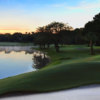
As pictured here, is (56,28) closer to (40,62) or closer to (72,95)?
(40,62)

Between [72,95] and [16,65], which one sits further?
[16,65]

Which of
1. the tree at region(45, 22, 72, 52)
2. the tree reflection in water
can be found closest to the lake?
the tree reflection in water

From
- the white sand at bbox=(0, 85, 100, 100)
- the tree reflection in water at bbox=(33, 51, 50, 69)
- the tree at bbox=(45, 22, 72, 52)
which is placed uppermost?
the tree at bbox=(45, 22, 72, 52)

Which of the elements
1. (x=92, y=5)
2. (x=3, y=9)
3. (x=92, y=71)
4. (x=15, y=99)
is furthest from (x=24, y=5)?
(x=15, y=99)

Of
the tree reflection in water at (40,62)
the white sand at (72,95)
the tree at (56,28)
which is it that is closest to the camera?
the white sand at (72,95)

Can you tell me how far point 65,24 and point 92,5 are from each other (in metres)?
20.1

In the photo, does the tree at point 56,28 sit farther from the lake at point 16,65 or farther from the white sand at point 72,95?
the white sand at point 72,95

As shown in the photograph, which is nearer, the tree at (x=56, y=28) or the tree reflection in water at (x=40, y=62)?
the tree reflection in water at (x=40, y=62)

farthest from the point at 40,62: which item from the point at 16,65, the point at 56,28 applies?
the point at 56,28

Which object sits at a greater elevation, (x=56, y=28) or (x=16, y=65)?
(x=56, y=28)

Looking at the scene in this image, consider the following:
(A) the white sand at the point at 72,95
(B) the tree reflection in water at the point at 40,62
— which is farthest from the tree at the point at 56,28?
(A) the white sand at the point at 72,95

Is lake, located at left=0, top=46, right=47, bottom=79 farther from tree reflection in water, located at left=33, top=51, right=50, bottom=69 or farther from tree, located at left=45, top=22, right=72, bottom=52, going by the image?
tree, located at left=45, top=22, right=72, bottom=52

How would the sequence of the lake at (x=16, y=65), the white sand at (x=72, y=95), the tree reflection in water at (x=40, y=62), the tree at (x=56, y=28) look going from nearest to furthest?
the white sand at (x=72, y=95) → the lake at (x=16, y=65) → the tree reflection in water at (x=40, y=62) → the tree at (x=56, y=28)

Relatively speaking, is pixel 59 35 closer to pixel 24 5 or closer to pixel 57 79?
pixel 24 5
